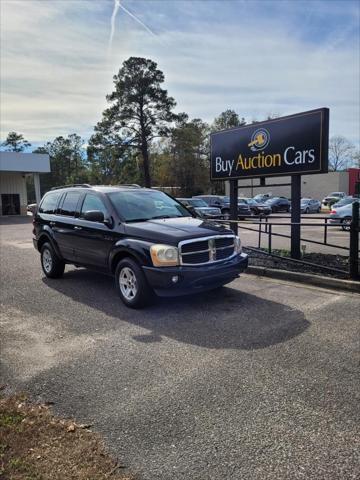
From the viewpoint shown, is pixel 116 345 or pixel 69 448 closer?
pixel 69 448

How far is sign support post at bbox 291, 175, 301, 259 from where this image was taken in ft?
29.6

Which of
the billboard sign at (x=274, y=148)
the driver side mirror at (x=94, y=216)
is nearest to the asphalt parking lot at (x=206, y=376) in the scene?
the driver side mirror at (x=94, y=216)

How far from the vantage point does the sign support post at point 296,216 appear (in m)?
9.03

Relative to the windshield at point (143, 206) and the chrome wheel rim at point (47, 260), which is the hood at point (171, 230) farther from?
the chrome wheel rim at point (47, 260)

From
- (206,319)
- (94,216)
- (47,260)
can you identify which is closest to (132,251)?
(94,216)

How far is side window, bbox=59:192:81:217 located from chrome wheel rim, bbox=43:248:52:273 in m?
0.99

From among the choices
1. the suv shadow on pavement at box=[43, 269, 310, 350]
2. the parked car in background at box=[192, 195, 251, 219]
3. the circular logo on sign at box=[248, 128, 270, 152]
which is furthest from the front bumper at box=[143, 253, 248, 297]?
the parked car in background at box=[192, 195, 251, 219]

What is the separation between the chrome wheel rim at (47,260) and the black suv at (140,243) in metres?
0.12

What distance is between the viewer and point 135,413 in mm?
3256

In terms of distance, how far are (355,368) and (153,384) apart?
1.92m

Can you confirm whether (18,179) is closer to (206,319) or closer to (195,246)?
(195,246)

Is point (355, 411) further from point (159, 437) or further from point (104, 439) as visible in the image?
point (104, 439)

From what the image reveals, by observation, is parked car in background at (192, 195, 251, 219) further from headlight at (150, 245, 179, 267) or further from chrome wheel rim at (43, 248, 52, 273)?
headlight at (150, 245, 179, 267)

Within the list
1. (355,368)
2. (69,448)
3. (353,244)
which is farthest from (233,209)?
(69,448)
